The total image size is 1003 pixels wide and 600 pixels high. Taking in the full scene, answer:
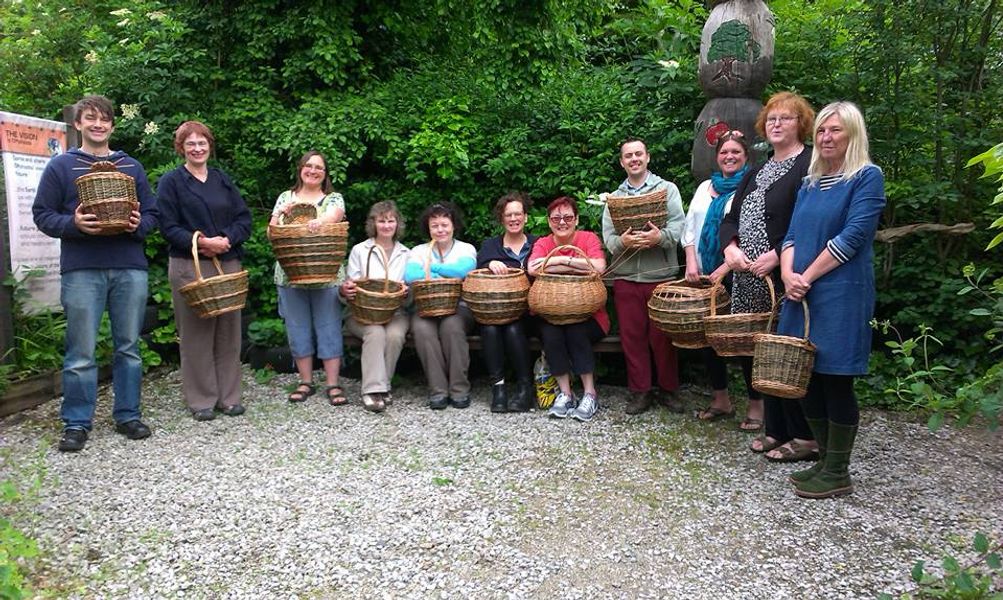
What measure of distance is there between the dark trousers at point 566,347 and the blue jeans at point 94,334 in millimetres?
2540

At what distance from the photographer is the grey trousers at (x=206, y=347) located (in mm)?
A: 4777

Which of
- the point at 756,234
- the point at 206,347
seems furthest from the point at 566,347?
the point at 206,347

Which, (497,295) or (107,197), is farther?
(497,295)

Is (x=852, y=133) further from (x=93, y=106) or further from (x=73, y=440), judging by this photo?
(x=73, y=440)

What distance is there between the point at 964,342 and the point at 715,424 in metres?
2.06

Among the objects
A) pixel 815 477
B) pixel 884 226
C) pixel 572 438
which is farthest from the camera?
pixel 884 226

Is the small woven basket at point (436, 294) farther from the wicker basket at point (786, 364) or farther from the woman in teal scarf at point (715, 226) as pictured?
the wicker basket at point (786, 364)

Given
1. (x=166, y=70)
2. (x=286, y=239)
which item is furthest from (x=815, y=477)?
(x=166, y=70)

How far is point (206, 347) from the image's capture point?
4.89 metres

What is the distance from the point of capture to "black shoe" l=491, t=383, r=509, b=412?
16.5 ft

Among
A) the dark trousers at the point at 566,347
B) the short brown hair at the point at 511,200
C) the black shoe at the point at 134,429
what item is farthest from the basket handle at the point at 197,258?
the dark trousers at the point at 566,347

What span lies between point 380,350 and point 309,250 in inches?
34.8

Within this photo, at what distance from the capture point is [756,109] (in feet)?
17.0

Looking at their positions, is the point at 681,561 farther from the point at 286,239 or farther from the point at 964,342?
the point at 964,342
